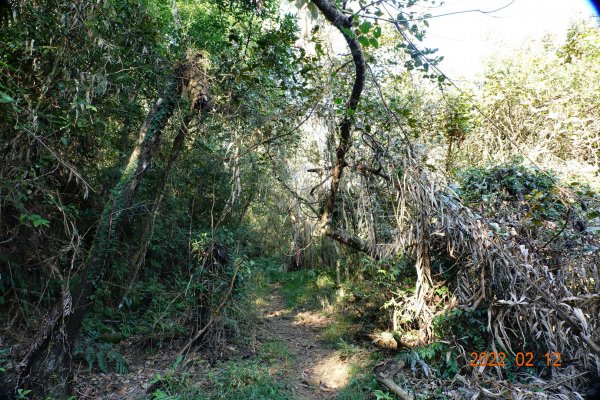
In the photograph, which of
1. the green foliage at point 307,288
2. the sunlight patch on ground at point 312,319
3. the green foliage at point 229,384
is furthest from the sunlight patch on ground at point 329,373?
the green foliage at point 307,288

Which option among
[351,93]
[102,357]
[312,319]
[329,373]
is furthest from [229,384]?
[351,93]

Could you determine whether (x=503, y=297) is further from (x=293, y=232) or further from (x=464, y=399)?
(x=293, y=232)

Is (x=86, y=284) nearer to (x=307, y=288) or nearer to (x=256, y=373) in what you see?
(x=256, y=373)

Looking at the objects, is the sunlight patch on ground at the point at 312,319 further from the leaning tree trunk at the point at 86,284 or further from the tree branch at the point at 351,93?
the leaning tree trunk at the point at 86,284

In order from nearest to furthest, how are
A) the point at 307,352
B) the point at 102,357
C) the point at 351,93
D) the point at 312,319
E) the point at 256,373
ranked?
the point at 256,373 → the point at 102,357 → the point at 351,93 → the point at 307,352 → the point at 312,319

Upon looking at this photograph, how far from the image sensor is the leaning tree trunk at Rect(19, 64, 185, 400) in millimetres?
3555

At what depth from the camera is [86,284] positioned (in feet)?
13.0

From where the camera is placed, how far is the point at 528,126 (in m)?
8.59

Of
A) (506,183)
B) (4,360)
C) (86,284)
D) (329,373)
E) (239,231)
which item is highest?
(506,183)

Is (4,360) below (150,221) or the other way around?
below

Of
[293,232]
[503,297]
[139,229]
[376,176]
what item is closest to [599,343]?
[503,297]

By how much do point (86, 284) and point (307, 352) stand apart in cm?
310
